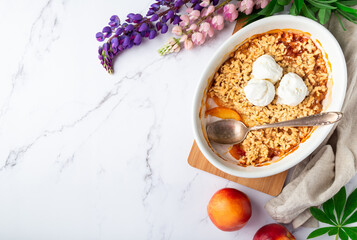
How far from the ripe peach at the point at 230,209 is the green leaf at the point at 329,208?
23cm

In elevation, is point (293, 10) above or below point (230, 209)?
above

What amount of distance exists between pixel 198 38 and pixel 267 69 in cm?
25

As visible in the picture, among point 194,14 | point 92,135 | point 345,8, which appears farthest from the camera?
point 92,135

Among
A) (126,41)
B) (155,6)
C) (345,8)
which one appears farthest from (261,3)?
(126,41)

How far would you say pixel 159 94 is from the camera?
3.97 feet

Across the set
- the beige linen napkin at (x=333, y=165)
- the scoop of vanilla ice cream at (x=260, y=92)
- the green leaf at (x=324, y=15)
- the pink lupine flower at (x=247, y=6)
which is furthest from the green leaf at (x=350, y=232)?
the pink lupine flower at (x=247, y=6)

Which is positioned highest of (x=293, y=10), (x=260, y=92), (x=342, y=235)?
(x=293, y=10)

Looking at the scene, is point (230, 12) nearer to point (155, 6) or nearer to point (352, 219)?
point (155, 6)

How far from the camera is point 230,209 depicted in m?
1.07

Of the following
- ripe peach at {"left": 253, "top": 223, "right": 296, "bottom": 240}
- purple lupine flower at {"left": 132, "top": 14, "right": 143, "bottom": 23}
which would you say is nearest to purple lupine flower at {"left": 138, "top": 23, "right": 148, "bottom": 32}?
purple lupine flower at {"left": 132, "top": 14, "right": 143, "bottom": 23}

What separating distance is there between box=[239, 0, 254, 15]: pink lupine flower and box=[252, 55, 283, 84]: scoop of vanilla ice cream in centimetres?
15

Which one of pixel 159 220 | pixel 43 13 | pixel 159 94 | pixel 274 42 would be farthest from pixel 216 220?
pixel 43 13

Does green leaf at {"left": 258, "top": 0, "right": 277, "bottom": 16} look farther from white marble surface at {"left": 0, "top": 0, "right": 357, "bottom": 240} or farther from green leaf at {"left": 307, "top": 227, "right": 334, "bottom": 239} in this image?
green leaf at {"left": 307, "top": 227, "right": 334, "bottom": 239}

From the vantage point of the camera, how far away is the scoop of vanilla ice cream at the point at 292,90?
1.01 m
